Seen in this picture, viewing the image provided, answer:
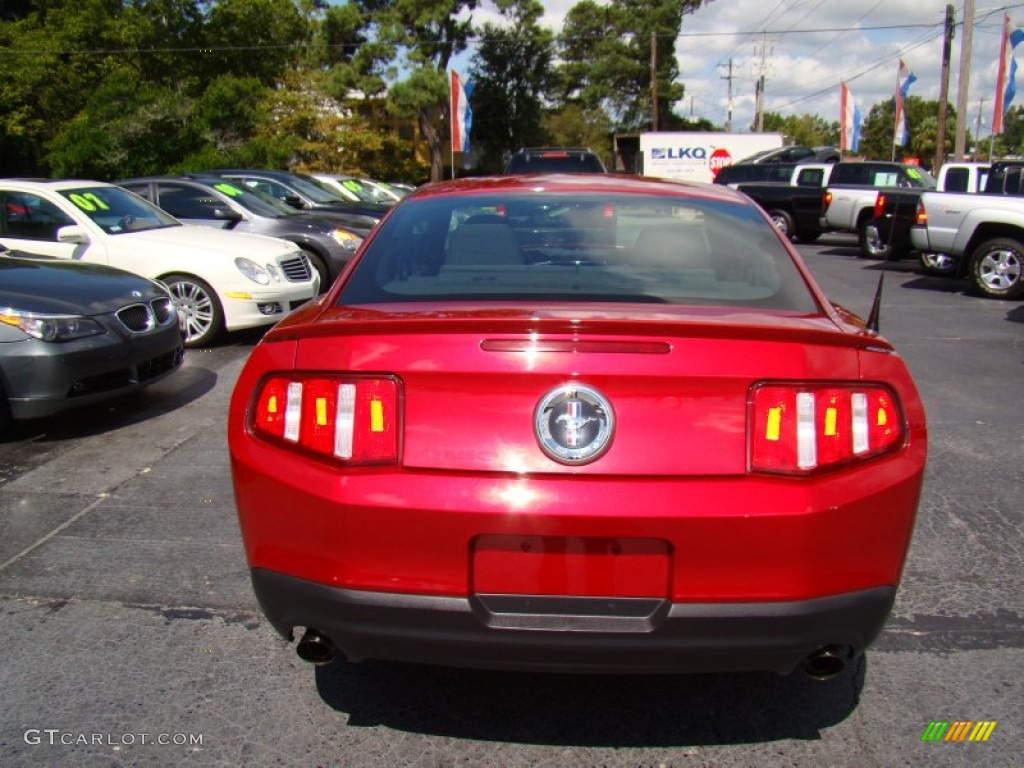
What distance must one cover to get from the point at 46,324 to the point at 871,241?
1511 cm

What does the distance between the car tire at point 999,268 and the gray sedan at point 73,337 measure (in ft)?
33.3

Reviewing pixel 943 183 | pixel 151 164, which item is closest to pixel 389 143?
pixel 151 164

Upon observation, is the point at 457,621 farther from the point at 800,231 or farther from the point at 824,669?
the point at 800,231

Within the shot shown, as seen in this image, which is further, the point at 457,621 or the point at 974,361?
the point at 974,361

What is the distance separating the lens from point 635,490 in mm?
2098

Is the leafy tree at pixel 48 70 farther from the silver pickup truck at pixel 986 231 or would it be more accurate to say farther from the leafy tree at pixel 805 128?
the leafy tree at pixel 805 128

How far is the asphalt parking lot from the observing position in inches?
101

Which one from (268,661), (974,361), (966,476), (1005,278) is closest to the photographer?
(268,661)

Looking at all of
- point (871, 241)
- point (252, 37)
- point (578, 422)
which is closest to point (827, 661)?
point (578, 422)

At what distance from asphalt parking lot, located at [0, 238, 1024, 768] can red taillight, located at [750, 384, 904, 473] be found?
24 centimetres

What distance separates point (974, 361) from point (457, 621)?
7.16 metres

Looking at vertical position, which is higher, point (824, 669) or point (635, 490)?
point (635, 490)

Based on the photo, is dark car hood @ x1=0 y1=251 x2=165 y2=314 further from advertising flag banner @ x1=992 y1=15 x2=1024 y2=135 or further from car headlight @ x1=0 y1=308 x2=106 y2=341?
advertising flag banner @ x1=992 y1=15 x2=1024 y2=135

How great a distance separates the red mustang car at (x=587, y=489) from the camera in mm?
2113
